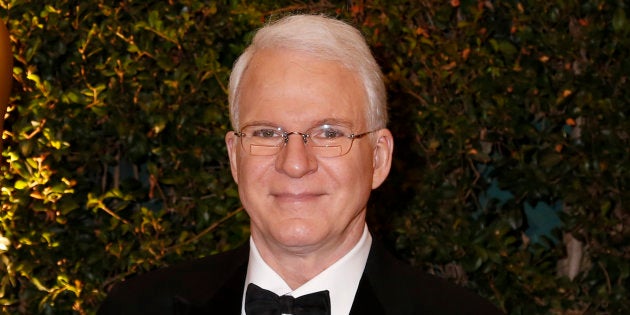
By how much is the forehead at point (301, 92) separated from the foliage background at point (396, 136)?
140cm

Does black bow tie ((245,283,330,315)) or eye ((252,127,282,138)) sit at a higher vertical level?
eye ((252,127,282,138))

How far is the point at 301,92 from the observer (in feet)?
6.61

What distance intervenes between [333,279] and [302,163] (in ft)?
0.98

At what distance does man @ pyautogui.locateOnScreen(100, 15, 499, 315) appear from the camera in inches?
79.6

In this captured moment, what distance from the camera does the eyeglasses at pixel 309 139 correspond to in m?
2.02

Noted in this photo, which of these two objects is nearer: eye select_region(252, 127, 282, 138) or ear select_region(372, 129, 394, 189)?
eye select_region(252, 127, 282, 138)

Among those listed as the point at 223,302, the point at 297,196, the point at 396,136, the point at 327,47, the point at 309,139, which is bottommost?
the point at 396,136

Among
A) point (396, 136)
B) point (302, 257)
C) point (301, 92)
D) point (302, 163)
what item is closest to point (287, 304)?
point (302, 257)

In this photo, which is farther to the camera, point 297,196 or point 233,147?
point 233,147

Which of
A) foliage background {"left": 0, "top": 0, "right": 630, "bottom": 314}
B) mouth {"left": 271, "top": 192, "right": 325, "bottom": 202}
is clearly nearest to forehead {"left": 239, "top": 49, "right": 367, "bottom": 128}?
mouth {"left": 271, "top": 192, "right": 325, "bottom": 202}

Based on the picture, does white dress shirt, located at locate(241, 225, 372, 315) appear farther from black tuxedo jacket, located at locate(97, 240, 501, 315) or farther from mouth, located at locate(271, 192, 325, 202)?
mouth, located at locate(271, 192, 325, 202)

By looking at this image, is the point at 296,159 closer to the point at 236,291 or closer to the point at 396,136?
the point at 236,291

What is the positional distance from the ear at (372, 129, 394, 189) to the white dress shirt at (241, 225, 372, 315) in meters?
0.14

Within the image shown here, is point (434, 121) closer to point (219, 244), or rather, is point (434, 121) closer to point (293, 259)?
point (219, 244)
